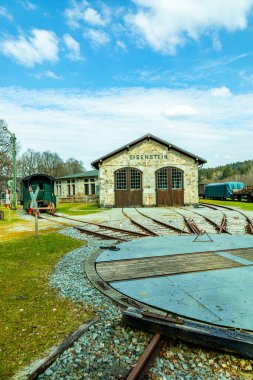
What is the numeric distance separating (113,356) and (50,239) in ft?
21.9

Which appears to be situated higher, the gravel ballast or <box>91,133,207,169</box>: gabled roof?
<box>91,133,207,169</box>: gabled roof

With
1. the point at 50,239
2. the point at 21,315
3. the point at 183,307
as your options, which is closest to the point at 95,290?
the point at 21,315

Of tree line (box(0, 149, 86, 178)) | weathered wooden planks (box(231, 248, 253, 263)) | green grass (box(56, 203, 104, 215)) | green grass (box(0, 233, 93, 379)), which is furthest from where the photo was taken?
tree line (box(0, 149, 86, 178))

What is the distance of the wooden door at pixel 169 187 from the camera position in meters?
24.9

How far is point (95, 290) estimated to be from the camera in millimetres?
4188

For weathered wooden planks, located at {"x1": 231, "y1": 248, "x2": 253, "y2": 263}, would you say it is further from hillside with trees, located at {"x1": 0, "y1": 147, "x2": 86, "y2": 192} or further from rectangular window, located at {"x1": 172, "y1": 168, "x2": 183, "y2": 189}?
hillside with trees, located at {"x1": 0, "y1": 147, "x2": 86, "y2": 192}

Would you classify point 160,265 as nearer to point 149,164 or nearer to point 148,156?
point 149,164

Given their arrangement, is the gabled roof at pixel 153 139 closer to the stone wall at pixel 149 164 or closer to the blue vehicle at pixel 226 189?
the stone wall at pixel 149 164

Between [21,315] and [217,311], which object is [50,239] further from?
[217,311]

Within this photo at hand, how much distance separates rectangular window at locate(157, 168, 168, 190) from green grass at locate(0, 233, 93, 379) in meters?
19.7

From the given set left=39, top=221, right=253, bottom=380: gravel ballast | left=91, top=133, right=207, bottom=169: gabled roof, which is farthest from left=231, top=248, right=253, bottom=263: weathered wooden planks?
left=91, top=133, right=207, bottom=169: gabled roof

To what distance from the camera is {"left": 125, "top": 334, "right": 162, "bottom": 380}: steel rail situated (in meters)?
2.26

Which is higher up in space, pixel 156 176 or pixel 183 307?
pixel 156 176

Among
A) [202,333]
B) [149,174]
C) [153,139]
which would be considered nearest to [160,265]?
[202,333]
